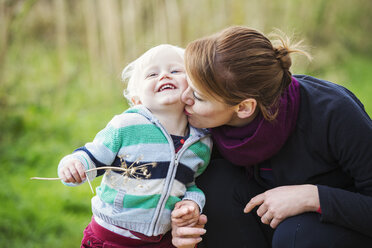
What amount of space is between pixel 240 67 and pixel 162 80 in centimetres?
32

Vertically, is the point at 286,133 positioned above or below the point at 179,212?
above

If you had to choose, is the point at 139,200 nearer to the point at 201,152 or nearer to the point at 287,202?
the point at 201,152

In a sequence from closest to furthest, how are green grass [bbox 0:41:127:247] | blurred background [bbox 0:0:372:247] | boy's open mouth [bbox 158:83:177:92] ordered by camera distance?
boy's open mouth [bbox 158:83:177:92] → green grass [bbox 0:41:127:247] → blurred background [bbox 0:0:372:247]

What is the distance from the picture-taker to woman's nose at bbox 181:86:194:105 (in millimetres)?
1675

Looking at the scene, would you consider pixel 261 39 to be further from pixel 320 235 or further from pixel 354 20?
pixel 354 20

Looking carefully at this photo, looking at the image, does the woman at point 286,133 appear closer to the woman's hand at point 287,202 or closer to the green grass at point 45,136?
the woman's hand at point 287,202

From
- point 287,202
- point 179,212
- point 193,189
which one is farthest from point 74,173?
point 287,202

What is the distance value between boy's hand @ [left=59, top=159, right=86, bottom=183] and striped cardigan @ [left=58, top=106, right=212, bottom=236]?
0.09m

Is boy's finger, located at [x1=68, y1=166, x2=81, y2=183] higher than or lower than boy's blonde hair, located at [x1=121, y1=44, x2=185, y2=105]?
lower

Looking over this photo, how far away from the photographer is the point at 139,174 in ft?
5.28

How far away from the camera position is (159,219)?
1.63 meters

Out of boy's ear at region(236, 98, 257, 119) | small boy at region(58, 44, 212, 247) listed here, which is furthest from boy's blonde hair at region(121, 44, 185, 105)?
boy's ear at region(236, 98, 257, 119)

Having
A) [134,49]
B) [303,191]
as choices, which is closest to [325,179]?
[303,191]

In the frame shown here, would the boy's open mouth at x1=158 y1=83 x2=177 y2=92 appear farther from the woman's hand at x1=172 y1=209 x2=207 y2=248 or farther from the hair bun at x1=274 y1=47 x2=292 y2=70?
the woman's hand at x1=172 y1=209 x2=207 y2=248
